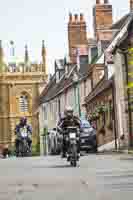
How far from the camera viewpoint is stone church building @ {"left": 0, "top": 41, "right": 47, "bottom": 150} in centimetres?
11425

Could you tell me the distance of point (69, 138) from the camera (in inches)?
720

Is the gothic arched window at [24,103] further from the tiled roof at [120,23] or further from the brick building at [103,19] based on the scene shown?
the tiled roof at [120,23]

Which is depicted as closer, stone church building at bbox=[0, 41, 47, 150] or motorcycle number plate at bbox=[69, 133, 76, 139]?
motorcycle number plate at bbox=[69, 133, 76, 139]

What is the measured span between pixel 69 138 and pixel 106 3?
36.4m

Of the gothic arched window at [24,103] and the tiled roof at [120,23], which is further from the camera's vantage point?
the gothic arched window at [24,103]

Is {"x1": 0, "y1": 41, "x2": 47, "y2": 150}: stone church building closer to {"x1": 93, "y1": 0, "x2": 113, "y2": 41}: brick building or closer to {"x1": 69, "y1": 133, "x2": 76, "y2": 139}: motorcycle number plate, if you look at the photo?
{"x1": 93, "y1": 0, "x2": 113, "y2": 41}: brick building

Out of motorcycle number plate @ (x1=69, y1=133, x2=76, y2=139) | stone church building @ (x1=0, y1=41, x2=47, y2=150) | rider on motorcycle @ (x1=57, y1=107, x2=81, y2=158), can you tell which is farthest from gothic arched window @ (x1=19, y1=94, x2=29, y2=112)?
motorcycle number plate @ (x1=69, y1=133, x2=76, y2=139)

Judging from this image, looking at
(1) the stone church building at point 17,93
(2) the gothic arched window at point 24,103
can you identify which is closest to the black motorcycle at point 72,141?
(1) the stone church building at point 17,93

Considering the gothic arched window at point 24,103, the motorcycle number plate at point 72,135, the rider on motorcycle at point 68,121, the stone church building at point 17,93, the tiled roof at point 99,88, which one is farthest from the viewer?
the gothic arched window at point 24,103

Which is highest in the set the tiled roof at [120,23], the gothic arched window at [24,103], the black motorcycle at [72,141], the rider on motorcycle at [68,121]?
the tiled roof at [120,23]

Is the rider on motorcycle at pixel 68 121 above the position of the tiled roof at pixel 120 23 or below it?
below

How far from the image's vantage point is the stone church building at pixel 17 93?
11425 cm

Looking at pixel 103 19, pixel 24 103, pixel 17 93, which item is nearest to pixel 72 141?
pixel 103 19

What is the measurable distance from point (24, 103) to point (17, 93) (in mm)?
2284
